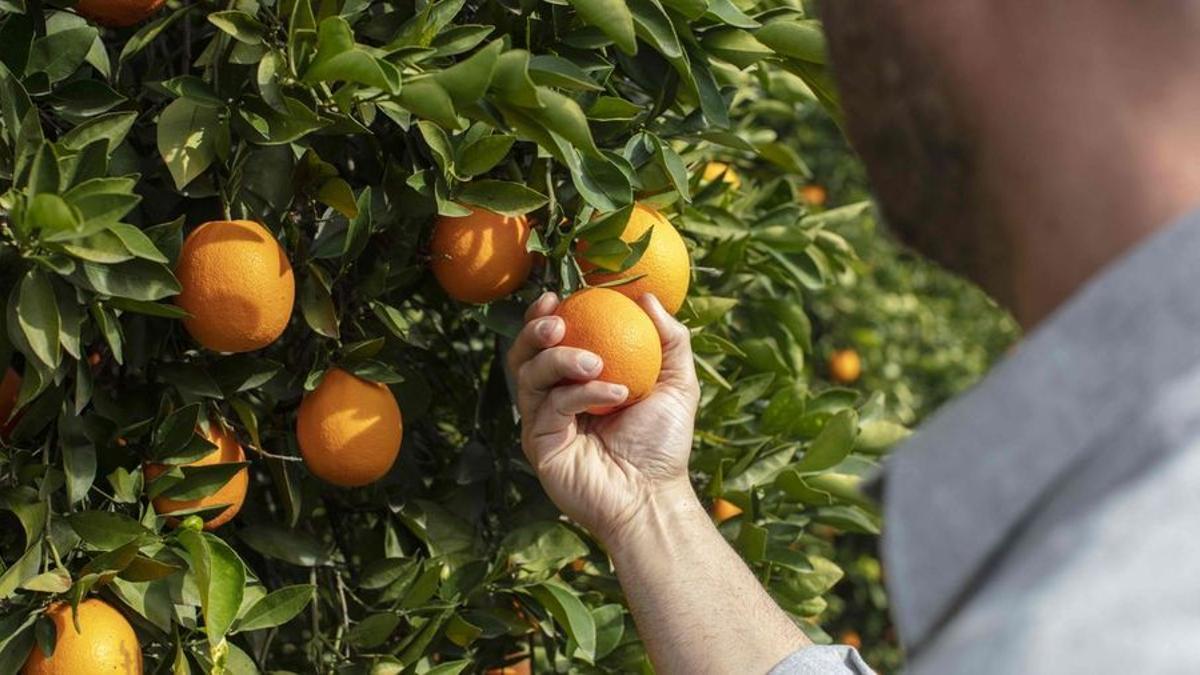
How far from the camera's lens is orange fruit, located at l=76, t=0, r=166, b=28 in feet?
4.05

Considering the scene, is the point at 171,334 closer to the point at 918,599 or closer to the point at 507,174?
the point at 507,174

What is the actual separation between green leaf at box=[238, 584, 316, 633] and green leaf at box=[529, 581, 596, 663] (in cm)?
Answer: 20

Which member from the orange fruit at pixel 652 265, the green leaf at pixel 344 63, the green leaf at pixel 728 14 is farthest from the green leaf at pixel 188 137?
the green leaf at pixel 728 14

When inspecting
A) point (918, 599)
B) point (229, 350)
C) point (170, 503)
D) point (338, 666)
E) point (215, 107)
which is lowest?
point (338, 666)

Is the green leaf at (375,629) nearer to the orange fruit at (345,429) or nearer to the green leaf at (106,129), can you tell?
the orange fruit at (345,429)

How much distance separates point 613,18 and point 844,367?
1.79 meters

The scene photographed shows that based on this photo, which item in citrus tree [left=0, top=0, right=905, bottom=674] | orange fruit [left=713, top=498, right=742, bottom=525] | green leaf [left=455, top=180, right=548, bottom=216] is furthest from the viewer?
orange fruit [left=713, top=498, right=742, bottom=525]

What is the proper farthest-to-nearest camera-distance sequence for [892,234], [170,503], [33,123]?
[170,503], [33,123], [892,234]

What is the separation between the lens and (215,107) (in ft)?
3.98

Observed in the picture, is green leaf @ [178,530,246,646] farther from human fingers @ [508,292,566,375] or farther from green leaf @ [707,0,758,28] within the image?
green leaf @ [707,0,758,28]

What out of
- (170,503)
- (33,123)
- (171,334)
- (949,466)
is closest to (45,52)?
(33,123)

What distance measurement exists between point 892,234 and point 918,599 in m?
0.23

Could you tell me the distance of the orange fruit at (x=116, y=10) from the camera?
48.6 inches

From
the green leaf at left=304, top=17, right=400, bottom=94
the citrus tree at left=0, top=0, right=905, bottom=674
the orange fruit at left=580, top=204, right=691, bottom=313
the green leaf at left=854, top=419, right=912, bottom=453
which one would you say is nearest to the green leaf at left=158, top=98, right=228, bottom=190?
the citrus tree at left=0, top=0, right=905, bottom=674
